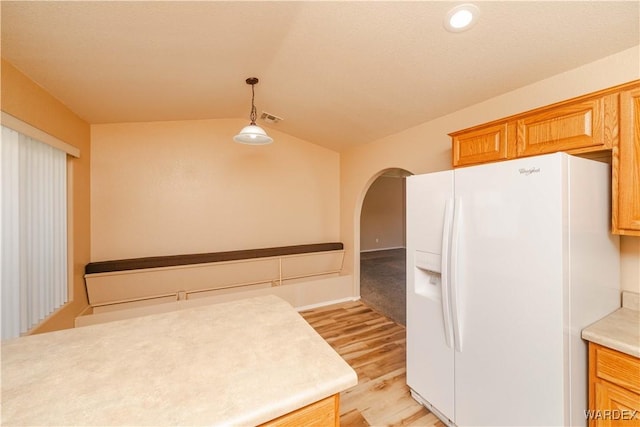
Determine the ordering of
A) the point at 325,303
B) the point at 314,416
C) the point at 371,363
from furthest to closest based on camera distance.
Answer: the point at 325,303 → the point at 371,363 → the point at 314,416

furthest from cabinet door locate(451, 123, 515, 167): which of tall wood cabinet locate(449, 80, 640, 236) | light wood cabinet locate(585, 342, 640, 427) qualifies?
light wood cabinet locate(585, 342, 640, 427)

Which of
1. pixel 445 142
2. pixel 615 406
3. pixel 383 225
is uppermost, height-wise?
pixel 445 142

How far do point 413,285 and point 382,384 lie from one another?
3.03 feet

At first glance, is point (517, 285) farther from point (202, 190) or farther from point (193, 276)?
point (202, 190)

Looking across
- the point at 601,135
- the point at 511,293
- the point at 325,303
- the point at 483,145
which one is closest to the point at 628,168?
the point at 601,135

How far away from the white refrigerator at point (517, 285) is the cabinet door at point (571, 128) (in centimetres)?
15

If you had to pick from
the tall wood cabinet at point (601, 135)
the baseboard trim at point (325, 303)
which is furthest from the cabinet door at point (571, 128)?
the baseboard trim at point (325, 303)

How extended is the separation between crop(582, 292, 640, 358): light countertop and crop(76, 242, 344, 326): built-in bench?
9.61 ft

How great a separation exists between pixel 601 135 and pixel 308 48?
180cm

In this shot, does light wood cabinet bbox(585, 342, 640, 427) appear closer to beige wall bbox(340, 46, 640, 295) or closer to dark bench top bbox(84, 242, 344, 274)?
beige wall bbox(340, 46, 640, 295)

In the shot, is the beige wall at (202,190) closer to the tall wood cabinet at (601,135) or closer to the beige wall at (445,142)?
the beige wall at (445,142)

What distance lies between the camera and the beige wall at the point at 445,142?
148 cm

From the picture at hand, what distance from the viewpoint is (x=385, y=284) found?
4.79 metres

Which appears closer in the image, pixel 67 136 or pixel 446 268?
pixel 446 268
